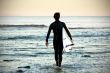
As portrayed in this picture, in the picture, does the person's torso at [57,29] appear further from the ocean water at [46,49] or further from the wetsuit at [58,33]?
the ocean water at [46,49]

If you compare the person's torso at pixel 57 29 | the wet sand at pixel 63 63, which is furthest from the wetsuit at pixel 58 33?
the wet sand at pixel 63 63

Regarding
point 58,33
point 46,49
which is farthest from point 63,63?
point 46,49

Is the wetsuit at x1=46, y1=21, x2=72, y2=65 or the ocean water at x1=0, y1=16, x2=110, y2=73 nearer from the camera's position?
the wetsuit at x1=46, y1=21, x2=72, y2=65

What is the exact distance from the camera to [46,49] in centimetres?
697

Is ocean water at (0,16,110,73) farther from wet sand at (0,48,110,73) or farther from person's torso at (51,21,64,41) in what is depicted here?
person's torso at (51,21,64,41)

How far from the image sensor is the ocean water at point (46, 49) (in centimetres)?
600

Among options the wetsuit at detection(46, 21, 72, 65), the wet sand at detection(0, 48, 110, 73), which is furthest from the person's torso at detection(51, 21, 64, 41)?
the wet sand at detection(0, 48, 110, 73)

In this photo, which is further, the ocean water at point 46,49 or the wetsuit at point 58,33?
the ocean water at point 46,49

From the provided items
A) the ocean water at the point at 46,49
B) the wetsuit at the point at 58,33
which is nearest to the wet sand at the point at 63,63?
the ocean water at the point at 46,49

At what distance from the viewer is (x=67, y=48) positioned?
19.1ft

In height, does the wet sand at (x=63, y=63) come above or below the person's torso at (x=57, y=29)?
below

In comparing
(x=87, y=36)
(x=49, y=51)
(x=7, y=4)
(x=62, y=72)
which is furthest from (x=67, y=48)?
(x=87, y=36)

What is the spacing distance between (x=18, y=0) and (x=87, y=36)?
81.9 inches

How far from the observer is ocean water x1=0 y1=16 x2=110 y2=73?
6.00m
